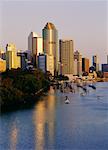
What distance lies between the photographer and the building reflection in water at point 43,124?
584cm

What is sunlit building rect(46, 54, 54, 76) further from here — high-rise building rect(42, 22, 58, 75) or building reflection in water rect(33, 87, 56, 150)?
building reflection in water rect(33, 87, 56, 150)

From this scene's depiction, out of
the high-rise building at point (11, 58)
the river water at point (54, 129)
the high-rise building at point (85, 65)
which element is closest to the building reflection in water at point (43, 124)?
the river water at point (54, 129)

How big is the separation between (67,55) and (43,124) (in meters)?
31.8

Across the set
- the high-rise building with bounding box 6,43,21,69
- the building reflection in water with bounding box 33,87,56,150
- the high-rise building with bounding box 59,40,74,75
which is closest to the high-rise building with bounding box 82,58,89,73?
the high-rise building with bounding box 59,40,74,75

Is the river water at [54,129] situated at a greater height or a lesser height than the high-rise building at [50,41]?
lesser

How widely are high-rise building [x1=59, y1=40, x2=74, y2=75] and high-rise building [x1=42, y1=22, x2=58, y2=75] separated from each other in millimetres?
921

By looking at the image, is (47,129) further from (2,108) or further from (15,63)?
(15,63)

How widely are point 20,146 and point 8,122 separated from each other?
6.22ft

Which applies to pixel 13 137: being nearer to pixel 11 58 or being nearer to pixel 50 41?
pixel 11 58

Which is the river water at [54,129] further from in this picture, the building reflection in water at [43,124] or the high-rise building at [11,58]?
the high-rise building at [11,58]

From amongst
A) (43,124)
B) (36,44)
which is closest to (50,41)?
(36,44)

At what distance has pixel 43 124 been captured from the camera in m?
7.19

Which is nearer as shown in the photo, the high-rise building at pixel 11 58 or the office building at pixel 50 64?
the high-rise building at pixel 11 58

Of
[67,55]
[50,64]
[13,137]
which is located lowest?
[13,137]
